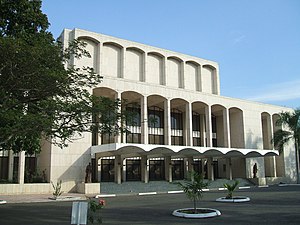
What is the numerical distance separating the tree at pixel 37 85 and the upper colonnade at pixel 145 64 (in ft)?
71.2

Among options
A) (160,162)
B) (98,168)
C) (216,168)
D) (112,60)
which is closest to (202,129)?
(216,168)

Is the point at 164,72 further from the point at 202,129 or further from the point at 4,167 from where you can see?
the point at 4,167

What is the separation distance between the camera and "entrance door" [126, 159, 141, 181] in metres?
38.8

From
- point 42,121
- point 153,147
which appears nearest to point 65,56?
point 42,121

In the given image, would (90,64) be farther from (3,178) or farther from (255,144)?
(255,144)

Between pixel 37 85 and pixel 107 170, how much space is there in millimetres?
25189

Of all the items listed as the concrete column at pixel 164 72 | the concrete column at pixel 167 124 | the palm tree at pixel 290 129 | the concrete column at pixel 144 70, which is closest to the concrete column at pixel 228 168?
the palm tree at pixel 290 129

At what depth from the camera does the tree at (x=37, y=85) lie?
39.8 feet

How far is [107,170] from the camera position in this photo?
122 ft

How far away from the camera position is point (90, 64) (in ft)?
125

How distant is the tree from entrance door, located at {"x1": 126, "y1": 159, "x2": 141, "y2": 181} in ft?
77.5

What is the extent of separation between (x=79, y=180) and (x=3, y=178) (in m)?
7.25

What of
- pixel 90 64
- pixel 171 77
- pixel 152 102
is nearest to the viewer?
pixel 90 64

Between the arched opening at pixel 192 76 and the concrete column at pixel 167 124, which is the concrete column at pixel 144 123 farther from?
the arched opening at pixel 192 76
